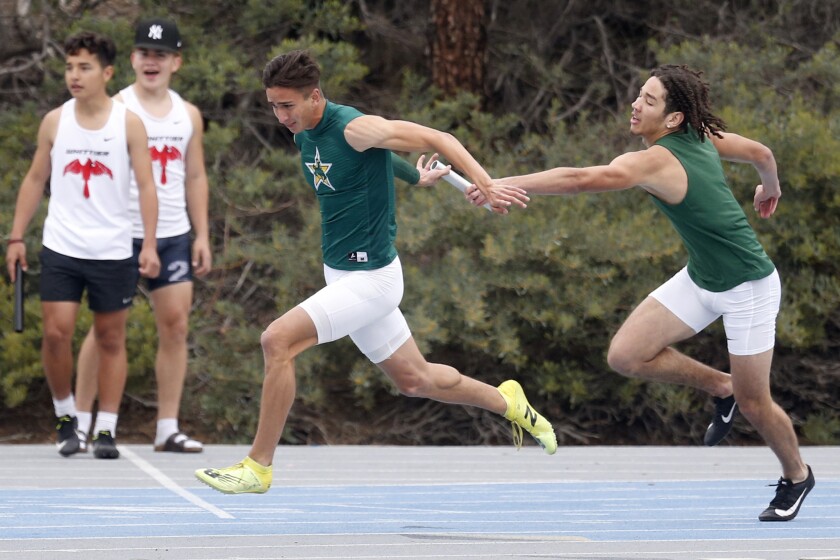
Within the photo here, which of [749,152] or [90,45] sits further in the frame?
[90,45]

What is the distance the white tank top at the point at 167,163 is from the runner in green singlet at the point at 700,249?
3.11 m

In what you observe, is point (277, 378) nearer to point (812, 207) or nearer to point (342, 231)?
point (342, 231)

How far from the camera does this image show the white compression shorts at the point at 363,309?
20.1 ft

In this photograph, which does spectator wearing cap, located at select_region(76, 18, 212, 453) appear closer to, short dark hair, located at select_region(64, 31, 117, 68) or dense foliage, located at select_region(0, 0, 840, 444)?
short dark hair, located at select_region(64, 31, 117, 68)

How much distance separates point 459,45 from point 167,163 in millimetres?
5476

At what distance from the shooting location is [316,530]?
6055mm

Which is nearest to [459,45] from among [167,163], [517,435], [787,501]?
[167,163]

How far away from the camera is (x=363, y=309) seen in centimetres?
621

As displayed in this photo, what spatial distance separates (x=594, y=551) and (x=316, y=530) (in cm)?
124

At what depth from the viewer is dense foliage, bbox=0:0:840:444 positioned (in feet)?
34.9

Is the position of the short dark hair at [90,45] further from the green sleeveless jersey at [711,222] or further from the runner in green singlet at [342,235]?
the green sleeveless jersey at [711,222]

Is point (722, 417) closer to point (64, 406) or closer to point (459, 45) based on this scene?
point (64, 406)

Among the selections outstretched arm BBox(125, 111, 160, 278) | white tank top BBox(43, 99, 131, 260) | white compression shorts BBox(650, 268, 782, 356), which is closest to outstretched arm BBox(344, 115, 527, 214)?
white compression shorts BBox(650, 268, 782, 356)

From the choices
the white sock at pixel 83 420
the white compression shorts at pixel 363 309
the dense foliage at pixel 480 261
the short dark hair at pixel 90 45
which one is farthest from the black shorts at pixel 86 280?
the white compression shorts at pixel 363 309
